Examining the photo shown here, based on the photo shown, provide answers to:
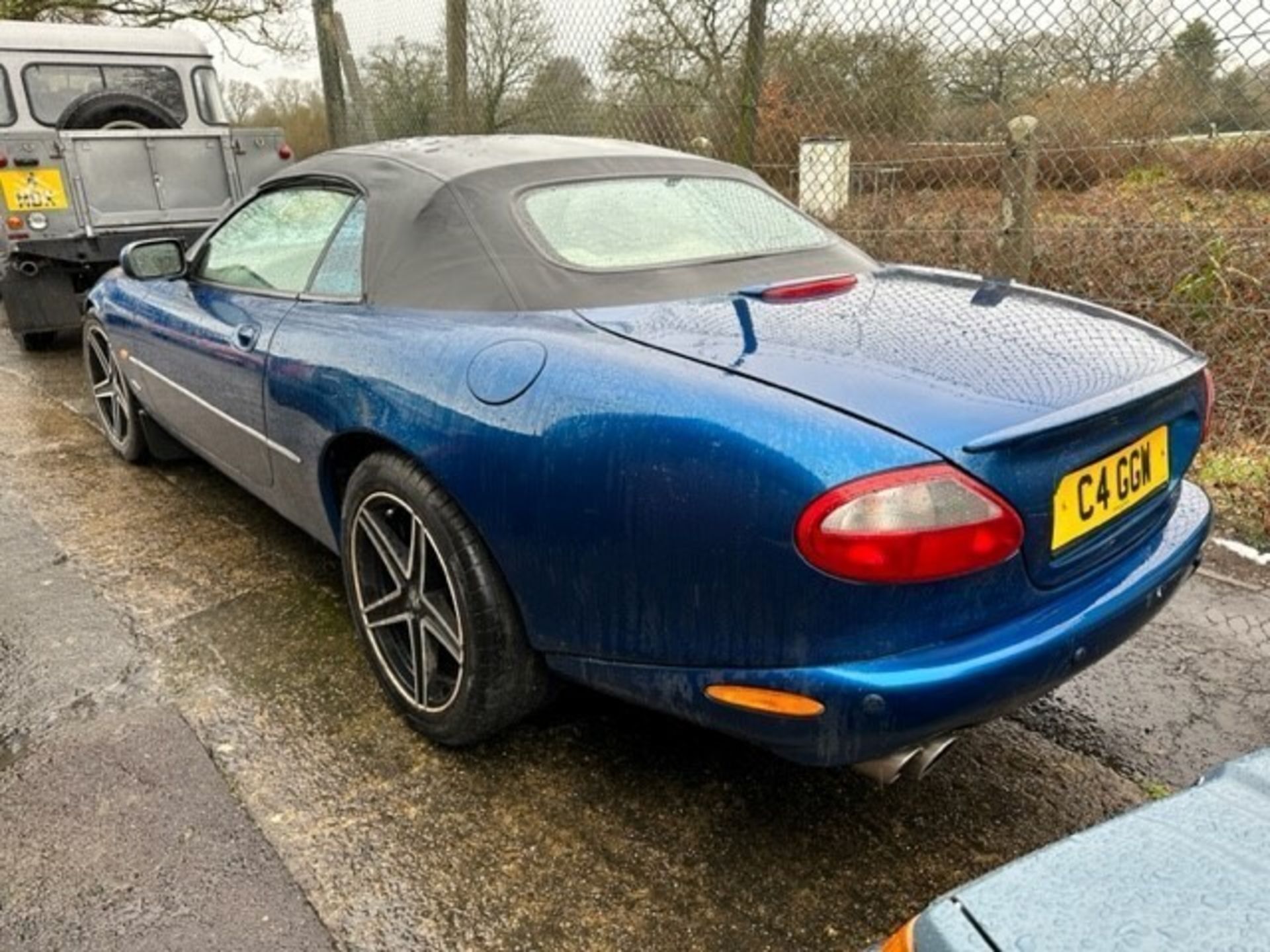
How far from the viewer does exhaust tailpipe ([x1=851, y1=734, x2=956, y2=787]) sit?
5.72ft

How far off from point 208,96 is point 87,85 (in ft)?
3.25

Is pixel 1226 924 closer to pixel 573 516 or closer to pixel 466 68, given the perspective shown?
pixel 573 516

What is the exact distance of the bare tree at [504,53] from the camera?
6.71m

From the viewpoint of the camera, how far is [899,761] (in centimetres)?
180

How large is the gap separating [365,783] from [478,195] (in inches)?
60.0

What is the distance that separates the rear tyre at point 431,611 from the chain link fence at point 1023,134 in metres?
3.21

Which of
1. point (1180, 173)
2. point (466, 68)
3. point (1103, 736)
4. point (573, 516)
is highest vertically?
point (466, 68)

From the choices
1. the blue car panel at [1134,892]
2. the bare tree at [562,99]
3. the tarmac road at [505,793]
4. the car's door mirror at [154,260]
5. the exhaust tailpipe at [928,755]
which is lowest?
the tarmac road at [505,793]

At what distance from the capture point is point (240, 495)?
13.7 ft

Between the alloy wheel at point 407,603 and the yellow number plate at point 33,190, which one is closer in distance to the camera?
the alloy wheel at point 407,603

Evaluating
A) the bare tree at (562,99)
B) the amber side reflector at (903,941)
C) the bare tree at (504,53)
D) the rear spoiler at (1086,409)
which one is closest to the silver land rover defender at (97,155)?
the bare tree at (504,53)

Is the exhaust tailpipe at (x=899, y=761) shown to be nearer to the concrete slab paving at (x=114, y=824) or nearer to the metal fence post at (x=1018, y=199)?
the concrete slab paving at (x=114, y=824)

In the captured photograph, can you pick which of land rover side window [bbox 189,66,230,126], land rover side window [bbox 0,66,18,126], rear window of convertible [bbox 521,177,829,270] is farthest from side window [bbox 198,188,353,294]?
land rover side window [bbox 189,66,230,126]

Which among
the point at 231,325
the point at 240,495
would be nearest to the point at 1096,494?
the point at 231,325
